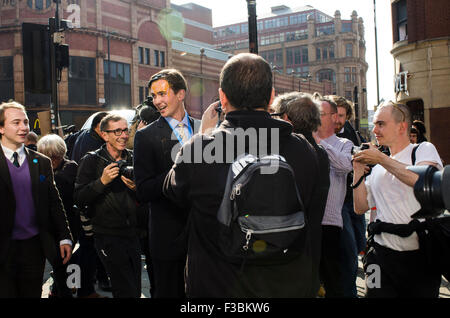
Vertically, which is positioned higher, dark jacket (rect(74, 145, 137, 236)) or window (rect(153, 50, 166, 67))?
window (rect(153, 50, 166, 67))

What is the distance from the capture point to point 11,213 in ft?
12.0

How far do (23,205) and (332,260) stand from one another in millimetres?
2798

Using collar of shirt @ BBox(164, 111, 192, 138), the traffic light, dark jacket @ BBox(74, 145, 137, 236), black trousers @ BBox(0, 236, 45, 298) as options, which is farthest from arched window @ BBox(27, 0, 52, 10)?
collar of shirt @ BBox(164, 111, 192, 138)

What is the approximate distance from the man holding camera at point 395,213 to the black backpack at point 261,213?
126cm

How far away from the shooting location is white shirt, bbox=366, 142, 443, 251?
3391 mm

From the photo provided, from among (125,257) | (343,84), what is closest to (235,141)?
(125,257)

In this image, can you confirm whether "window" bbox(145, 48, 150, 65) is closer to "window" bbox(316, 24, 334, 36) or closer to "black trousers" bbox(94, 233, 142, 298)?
"black trousers" bbox(94, 233, 142, 298)

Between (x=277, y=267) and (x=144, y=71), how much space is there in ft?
141

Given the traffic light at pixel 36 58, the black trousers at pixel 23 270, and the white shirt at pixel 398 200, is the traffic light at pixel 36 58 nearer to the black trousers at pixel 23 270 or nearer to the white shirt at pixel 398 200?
the black trousers at pixel 23 270

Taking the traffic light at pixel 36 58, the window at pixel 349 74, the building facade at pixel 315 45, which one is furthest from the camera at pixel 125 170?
the window at pixel 349 74

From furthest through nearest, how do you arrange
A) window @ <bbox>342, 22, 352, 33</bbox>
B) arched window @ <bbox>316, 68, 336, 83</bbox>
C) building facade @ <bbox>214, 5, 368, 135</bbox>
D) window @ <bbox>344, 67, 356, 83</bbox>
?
window @ <bbox>342, 22, 352, 33</bbox> < arched window @ <bbox>316, 68, 336, 83</bbox> < window @ <bbox>344, 67, 356, 83</bbox> < building facade @ <bbox>214, 5, 368, 135</bbox>

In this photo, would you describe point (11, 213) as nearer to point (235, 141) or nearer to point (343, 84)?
point (235, 141)

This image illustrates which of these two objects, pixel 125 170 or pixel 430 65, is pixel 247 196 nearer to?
pixel 125 170

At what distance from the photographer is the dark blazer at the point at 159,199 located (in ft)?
10.6
